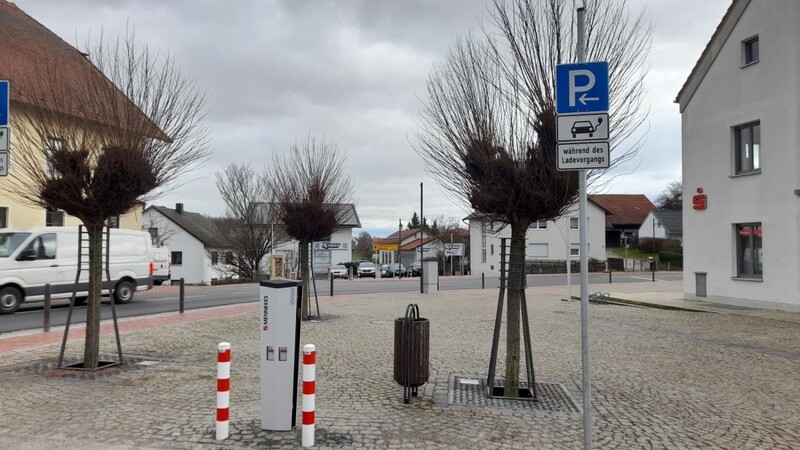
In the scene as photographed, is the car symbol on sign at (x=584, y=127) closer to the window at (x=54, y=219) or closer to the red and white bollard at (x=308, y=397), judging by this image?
the red and white bollard at (x=308, y=397)

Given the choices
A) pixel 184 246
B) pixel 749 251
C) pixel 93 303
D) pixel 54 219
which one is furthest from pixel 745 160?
pixel 184 246

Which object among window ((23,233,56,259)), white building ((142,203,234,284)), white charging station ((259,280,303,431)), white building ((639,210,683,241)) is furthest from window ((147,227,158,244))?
white building ((639,210,683,241))

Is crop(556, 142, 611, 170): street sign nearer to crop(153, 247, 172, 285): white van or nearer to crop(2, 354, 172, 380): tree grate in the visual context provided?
crop(2, 354, 172, 380): tree grate

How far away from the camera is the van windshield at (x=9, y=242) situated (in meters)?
15.0

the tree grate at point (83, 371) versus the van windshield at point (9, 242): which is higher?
the van windshield at point (9, 242)

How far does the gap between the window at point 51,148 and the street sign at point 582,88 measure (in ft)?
20.6

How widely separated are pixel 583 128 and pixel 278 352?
10.5ft

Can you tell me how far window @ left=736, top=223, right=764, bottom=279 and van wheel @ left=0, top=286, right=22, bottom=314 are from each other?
796 inches

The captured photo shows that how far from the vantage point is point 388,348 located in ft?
32.2

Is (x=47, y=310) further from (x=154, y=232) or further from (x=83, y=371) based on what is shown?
(x=154, y=232)

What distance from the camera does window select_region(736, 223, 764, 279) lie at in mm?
16734

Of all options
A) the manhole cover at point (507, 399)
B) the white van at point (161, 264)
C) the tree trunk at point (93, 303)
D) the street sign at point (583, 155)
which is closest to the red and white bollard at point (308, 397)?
the manhole cover at point (507, 399)

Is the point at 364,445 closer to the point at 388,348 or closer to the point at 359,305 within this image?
the point at 388,348

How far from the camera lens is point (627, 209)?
79250mm
